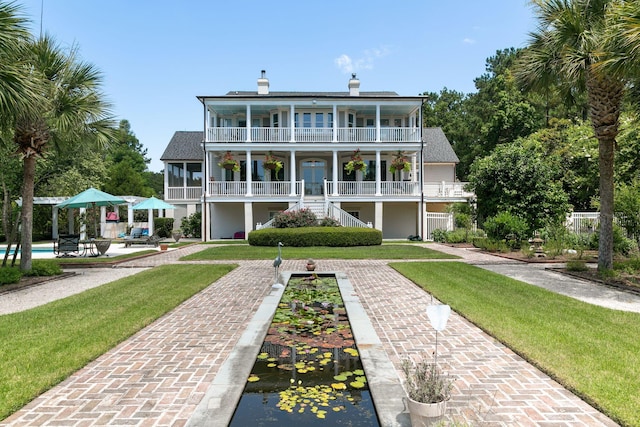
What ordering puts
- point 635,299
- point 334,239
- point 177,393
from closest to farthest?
point 177,393 < point 635,299 < point 334,239

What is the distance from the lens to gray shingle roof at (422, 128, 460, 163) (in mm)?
29625

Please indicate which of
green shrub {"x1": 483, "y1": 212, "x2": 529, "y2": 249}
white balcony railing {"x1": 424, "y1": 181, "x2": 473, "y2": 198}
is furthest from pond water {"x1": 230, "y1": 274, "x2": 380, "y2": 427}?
white balcony railing {"x1": 424, "y1": 181, "x2": 473, "y2": 198}

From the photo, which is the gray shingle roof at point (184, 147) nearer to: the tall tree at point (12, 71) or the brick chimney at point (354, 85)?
the brick chimney at point (354, 85)

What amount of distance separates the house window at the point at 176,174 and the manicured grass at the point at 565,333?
2308 cm

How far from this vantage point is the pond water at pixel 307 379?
3438mm

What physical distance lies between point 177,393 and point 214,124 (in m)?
24.4

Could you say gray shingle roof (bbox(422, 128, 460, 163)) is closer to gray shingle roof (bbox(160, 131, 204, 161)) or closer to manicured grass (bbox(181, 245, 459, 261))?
manicured grass (bbox(181, 245, 459, 261))

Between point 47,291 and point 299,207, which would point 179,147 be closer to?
point 299,207

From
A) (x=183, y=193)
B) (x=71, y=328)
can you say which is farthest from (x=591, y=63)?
(x=183, y=193)

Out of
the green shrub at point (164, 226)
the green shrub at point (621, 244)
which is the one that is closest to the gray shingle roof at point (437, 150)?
the green shrub at point (621, 244)

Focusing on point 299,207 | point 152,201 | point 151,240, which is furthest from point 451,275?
point 152,201

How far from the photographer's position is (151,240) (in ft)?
68.8

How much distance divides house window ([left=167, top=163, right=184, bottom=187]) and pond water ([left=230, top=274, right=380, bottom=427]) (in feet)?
79.0

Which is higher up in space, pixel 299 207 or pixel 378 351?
pixel 299 207
